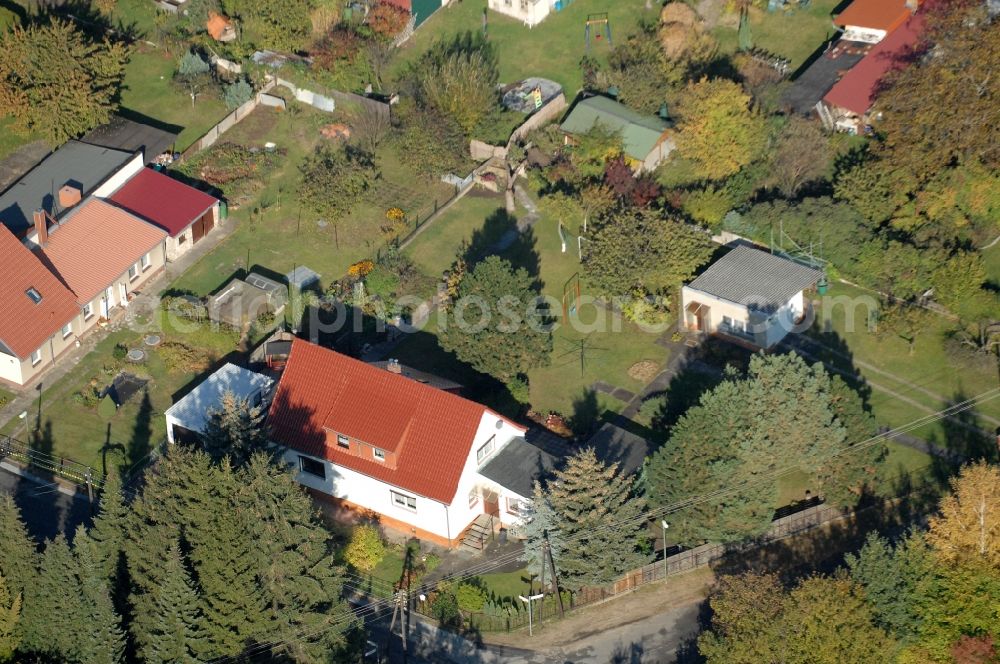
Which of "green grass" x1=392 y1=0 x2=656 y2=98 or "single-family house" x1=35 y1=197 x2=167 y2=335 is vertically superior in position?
"green grass" x1=392 y1=0 x2=656 y2=98

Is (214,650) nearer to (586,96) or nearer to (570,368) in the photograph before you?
(570,368)

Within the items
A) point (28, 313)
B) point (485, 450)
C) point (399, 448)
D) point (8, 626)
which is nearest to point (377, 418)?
point (399, 448)

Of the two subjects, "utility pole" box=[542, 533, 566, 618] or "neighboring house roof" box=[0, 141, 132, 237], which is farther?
"neighboring house roof" box=[0, 141, 132, 237]

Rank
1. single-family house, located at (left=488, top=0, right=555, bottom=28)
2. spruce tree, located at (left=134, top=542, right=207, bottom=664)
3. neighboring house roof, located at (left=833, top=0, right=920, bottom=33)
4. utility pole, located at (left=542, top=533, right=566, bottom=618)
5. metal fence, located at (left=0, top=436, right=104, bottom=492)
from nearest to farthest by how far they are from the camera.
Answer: spruce tree, located at (left=134, top=542, right=207, bottom=664), utility pole, located at (left=542, top=533, right=566, bottom=618), metal fence, located at (left=0, top=436, right=104, bottom=492), neighboring house roof, located at (left=833, top=0, right=920, bottom=33), single-family house, located at (left=488, top=0, right=555, bottom=28)

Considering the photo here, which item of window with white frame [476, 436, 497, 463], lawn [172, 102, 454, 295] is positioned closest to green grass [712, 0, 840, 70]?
lawn [172, 102, 454, 295]

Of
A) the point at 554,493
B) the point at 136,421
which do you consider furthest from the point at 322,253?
the point at 554,493

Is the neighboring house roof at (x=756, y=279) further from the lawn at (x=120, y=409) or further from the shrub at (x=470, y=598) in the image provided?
the lawn at (x=120, y=409)

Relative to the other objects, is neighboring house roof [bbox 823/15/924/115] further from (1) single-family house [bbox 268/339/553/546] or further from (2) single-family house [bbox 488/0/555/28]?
(1) single-family house [bbox 268/339/553/546]

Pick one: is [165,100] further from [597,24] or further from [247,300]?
[597,24]
